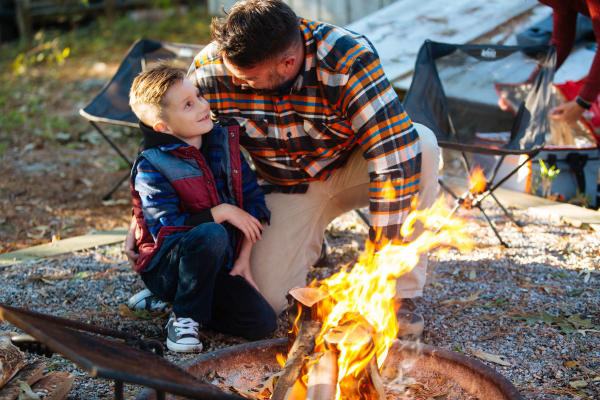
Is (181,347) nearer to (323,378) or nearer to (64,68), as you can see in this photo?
(323,378)

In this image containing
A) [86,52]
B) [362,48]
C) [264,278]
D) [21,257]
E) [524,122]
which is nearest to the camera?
[362,48]

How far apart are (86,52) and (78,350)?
27.2ft

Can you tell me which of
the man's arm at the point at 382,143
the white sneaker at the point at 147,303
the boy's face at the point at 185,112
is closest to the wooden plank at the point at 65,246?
the white sneaker at the point at 147,303

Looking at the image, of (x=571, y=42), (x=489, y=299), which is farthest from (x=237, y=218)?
(x=571, y=42)

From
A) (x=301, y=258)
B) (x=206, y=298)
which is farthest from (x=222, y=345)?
(x=301, y=258)

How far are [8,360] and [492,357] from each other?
1.73m

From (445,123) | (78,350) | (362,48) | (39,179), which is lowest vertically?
(39,179)

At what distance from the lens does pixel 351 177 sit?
291cm

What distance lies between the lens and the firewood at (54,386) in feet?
6.29

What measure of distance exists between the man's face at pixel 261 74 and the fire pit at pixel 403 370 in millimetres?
977

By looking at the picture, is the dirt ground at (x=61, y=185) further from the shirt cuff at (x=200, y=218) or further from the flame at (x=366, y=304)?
the flame at (x=366, y=304)

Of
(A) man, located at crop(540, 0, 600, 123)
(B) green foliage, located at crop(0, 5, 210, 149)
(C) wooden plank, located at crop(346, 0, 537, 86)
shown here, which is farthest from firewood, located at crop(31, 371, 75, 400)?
(B) green foliage, located at crop(0, 5, 210, 149)

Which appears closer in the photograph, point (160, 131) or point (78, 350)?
point (78, 350)

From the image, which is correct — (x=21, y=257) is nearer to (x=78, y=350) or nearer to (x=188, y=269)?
(x=188, y=269)
